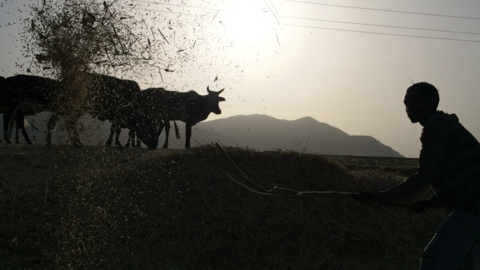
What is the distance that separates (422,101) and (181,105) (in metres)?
13.6

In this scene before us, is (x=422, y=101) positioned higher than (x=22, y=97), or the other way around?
(x=22, y=97)

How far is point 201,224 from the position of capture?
429 cm

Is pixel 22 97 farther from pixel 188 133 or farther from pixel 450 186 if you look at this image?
pixel 450 186

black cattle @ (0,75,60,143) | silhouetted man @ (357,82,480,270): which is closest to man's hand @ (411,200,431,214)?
silhouetted man @ (357,82,480,270)

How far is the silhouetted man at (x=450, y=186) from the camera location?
217cm

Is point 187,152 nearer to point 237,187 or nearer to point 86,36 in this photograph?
point 237,187

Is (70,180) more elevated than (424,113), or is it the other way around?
(424,113)

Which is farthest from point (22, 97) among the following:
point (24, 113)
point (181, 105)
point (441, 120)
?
point (441, 120)

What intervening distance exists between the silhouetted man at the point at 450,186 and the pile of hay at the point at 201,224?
185cm

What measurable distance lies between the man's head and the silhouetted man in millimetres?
62

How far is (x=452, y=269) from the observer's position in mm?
2131

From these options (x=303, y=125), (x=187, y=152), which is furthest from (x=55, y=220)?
(x=303, y=125)

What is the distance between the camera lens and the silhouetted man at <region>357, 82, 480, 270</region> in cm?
217

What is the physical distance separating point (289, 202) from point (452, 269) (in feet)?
8.39
